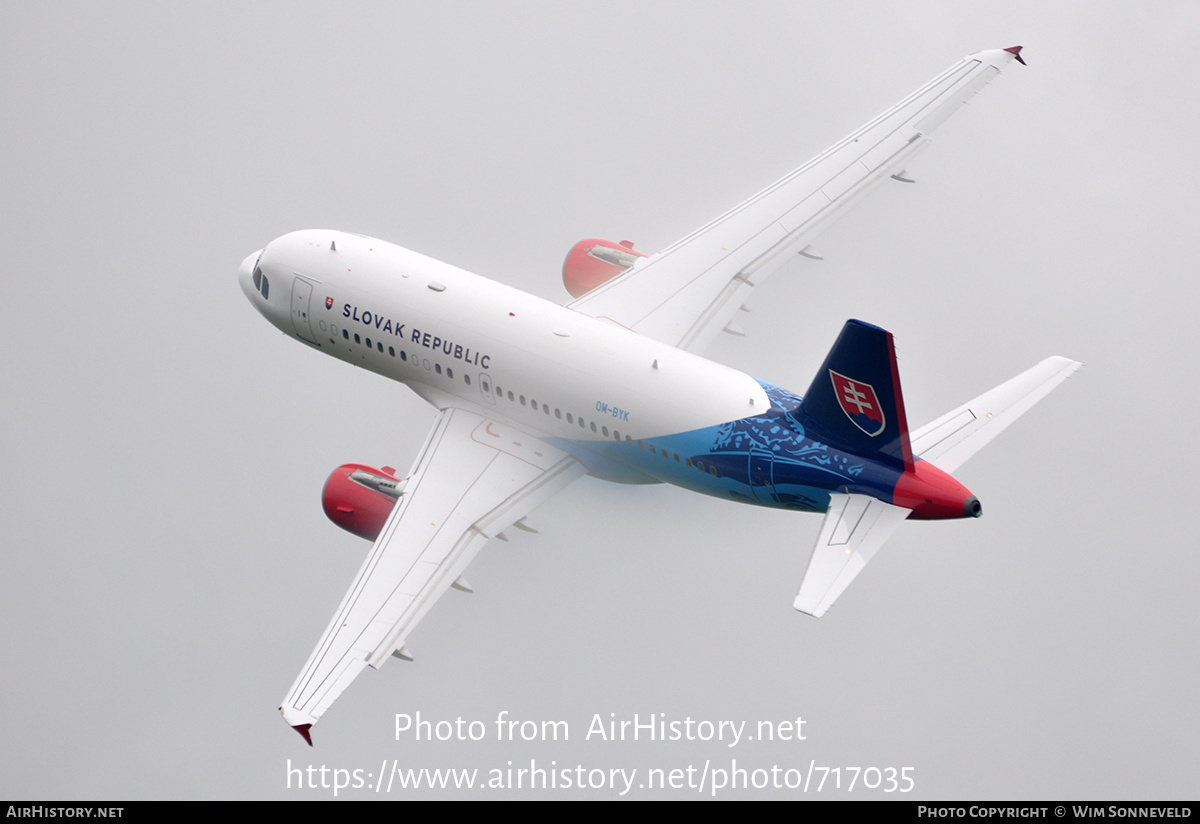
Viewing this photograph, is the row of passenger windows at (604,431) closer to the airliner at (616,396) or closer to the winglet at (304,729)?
the airliner at (616,396)

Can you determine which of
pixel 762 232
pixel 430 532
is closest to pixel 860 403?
pixel 762 232

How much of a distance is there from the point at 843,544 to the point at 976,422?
5.23 m

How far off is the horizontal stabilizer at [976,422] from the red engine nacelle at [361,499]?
595 inches

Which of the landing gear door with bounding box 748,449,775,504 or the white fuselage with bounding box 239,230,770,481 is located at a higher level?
the white fuselage with bounding box 239,230,770,481

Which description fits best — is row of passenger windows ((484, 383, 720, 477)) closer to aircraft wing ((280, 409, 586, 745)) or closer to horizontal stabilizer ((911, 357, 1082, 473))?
aircraft wing ((280, 409, 586, 745))

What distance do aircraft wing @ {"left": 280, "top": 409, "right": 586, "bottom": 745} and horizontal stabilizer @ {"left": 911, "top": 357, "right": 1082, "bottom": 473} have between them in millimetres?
10690

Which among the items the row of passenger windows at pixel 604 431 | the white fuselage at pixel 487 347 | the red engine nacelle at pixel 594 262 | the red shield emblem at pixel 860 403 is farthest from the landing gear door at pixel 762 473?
the red engine nacelle at pixel 594 262

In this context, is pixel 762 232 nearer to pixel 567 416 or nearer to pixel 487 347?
pixel 567 416

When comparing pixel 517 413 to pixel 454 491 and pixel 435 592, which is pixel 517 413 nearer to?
pixel 454 491

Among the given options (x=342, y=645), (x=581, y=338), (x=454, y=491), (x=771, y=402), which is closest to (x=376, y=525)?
(x=454, y=491)

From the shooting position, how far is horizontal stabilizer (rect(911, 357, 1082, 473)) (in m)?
41.2

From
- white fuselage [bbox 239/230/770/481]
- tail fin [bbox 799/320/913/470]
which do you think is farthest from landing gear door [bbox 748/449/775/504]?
tail fin [bbox 799/320/913/470]

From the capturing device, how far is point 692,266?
49.4m

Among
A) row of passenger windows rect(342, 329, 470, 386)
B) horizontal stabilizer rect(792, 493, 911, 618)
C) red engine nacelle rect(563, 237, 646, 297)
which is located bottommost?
horizontal stabilizer rect(792, 493, 911, 618)
